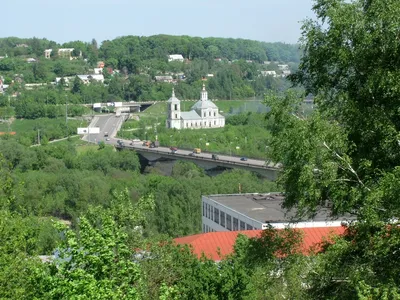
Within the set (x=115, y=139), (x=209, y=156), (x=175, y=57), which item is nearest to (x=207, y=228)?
(x=209, y=156)

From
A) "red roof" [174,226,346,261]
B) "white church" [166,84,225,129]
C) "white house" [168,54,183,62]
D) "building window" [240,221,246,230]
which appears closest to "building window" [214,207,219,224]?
"building window" [240,221,246,230]

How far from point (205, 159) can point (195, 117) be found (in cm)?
3555

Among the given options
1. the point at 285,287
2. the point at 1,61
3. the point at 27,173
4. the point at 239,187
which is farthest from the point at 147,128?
the point at 285,287

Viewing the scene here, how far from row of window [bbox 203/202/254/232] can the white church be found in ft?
192

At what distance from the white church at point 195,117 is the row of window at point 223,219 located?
2298 inches

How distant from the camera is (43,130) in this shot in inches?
3088

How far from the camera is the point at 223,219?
101 feet

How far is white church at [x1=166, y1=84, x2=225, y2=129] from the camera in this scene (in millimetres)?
91562

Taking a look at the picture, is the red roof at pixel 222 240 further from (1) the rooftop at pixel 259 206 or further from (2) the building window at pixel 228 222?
Result: (2) the building window at pixel 228 222

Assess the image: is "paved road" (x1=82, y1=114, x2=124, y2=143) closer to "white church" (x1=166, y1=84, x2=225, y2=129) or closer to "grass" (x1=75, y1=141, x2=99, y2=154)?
"grass" (x1=75, y1=141, x2=99, y2=154)

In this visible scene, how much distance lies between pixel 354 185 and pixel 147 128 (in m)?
80.2

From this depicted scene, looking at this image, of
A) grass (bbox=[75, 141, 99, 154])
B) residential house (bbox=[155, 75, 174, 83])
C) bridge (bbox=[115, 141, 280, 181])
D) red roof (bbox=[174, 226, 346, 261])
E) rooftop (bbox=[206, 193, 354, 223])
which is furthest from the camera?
residential house (bbox=[155, 75, 174, 83])

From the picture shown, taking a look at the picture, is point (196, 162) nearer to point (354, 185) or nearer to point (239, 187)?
point (239, 187)

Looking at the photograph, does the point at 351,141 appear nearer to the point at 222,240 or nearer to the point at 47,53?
the point at 222,240
